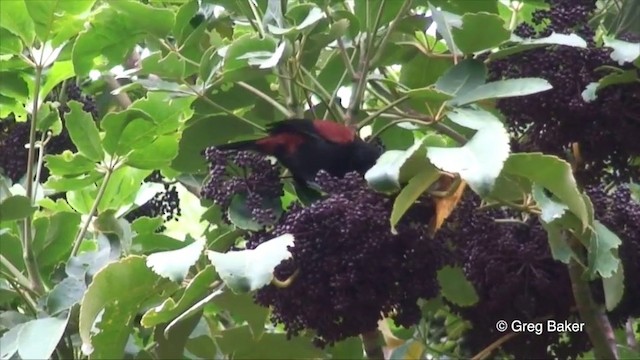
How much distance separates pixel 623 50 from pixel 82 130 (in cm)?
64

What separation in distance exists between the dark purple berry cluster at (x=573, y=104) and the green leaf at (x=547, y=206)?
0.15 metres

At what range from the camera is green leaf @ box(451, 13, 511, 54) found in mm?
1089

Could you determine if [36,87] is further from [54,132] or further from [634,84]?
[634,84]

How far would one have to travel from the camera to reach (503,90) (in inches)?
41.8

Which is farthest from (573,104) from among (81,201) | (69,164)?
(81,201)

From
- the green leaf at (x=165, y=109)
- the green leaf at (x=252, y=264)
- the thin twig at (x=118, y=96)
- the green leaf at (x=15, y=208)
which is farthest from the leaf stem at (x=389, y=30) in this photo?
the thin twig at (x=118, y=96)

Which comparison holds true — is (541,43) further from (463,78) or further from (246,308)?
(246,308)

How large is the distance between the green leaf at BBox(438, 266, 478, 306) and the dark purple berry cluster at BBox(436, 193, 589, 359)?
0.01 m

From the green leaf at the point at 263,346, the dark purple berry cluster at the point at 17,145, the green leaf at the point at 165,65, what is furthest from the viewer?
the dark purple berry cluster at the point at 17,145

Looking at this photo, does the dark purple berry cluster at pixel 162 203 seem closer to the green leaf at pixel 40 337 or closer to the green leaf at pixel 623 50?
the green leaf at pixel 40 337

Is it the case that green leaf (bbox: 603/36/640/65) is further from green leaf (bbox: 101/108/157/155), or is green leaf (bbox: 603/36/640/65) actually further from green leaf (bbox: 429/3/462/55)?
green leaf (bbox: 101/108/157/155)

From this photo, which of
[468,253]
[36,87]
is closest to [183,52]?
[36,87]

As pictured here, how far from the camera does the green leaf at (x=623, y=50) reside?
108 centimetres

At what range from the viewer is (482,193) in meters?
0.86
